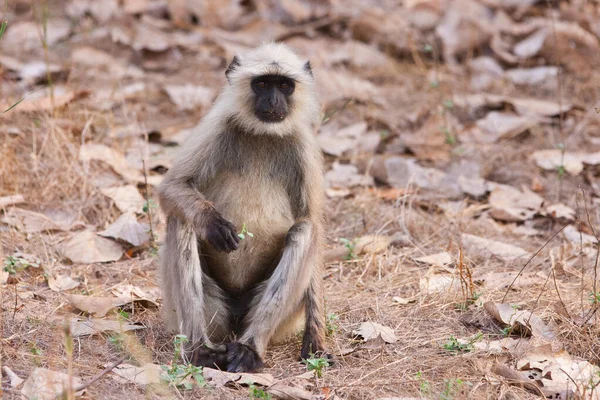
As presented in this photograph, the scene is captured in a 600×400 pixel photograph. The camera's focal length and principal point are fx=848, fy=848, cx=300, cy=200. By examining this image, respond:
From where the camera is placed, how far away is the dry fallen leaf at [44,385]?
3.54 m

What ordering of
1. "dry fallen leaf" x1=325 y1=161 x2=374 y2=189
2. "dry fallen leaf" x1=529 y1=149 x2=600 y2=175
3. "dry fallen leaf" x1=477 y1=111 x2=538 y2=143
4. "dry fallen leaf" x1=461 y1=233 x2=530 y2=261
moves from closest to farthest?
1. "dry fallen leaf" x1=461 y1=233 x2=530 y2=261
2. "dry fallen leaf" x1=325 y1=161 x2=374 y2=189
3. "dry fallen leaf" x1=529 y1=149 x2=600 y2=175
4. "dry fallen leaf" x1=477 y1=111 x2=538 y2=143

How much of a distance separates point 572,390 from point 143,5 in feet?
25.1

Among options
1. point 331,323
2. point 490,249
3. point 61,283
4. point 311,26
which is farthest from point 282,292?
point 311,26

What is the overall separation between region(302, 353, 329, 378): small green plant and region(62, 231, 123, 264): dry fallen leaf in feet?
6.46

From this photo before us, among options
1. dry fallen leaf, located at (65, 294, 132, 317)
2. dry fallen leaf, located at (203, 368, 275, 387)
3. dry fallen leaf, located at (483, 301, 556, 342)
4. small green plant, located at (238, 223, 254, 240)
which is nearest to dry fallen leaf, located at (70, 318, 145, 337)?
dry fallen leaf, located at (65, 294, 132, 317)

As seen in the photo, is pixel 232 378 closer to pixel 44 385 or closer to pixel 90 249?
pixel 44 385

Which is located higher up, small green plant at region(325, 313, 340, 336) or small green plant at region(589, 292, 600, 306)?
small green plant at region(589, 292, 600, 306)

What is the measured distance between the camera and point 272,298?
4480 millimetres

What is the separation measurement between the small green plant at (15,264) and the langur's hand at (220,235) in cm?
117

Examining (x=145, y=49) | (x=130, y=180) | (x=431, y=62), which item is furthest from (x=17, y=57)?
(x=431, y=62)

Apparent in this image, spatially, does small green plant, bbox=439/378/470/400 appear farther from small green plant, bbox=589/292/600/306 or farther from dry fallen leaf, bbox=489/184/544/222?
dry fallen leaf, bbox=489/184/544/222

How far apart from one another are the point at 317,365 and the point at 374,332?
68cm

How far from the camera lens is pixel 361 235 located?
249 inches

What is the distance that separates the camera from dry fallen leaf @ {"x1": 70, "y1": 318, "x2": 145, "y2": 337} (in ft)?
14.6
